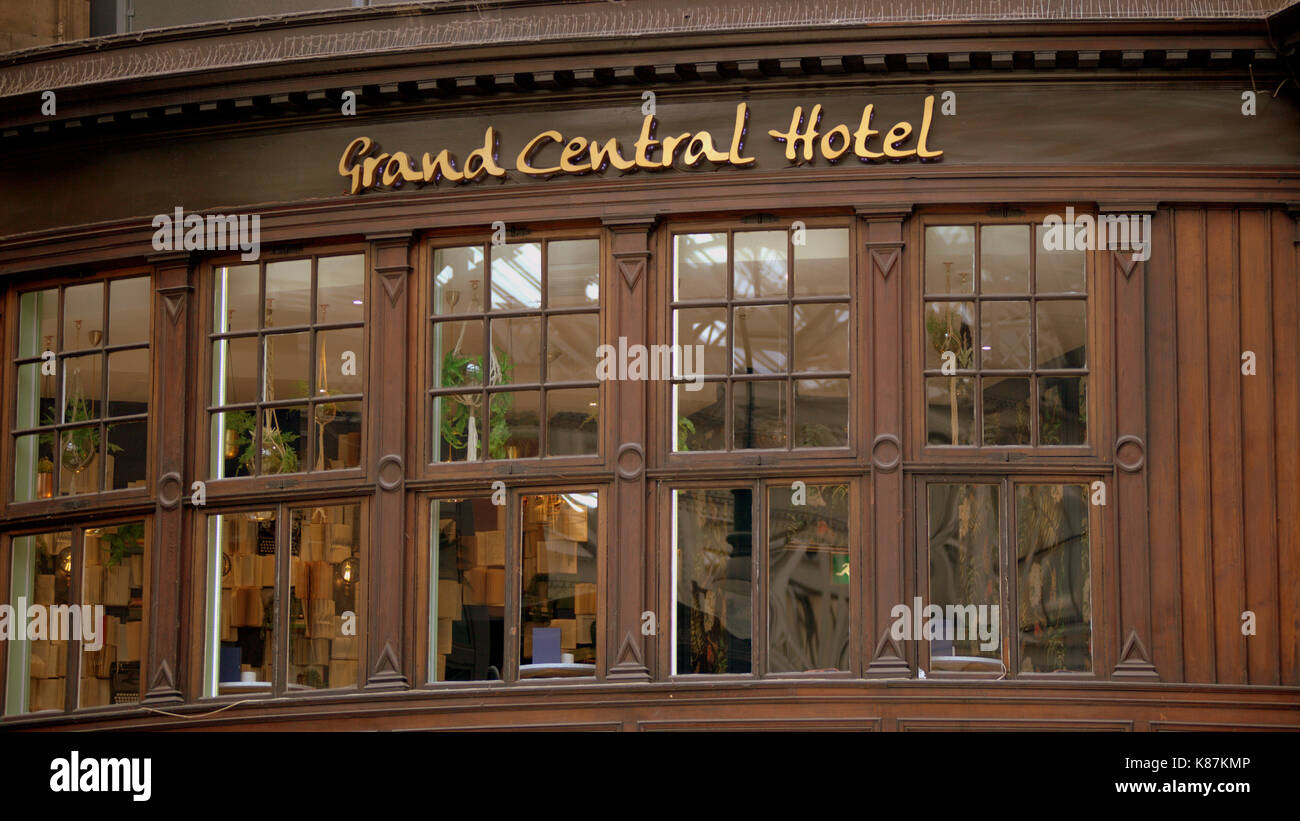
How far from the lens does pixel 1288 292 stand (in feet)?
48.5

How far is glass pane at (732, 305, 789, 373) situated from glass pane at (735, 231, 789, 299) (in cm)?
16

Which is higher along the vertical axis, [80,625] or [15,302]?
[15,302]

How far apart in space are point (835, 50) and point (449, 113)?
3.28 metres

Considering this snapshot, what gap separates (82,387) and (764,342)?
610 cm

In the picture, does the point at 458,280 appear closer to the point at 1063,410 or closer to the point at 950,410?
the point at 950,410

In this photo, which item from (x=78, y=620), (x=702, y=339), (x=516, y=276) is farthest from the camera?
(x=78, y=620)

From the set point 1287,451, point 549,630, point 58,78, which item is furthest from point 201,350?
point 1287,451

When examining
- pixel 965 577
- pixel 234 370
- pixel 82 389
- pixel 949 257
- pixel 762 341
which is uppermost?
pixel 949 257

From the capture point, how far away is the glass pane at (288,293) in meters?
16.1

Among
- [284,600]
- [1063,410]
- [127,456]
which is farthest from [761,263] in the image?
[127,456]

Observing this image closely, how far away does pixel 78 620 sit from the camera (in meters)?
16.4

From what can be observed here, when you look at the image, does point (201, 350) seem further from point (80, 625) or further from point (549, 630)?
point (549, 630)

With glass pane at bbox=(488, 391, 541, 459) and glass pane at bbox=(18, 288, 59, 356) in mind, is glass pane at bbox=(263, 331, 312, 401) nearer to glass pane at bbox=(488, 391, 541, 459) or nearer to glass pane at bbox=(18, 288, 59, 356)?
glass pane at bbox=(488, 391, 541, 459)

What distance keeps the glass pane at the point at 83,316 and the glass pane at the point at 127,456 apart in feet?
2.74
